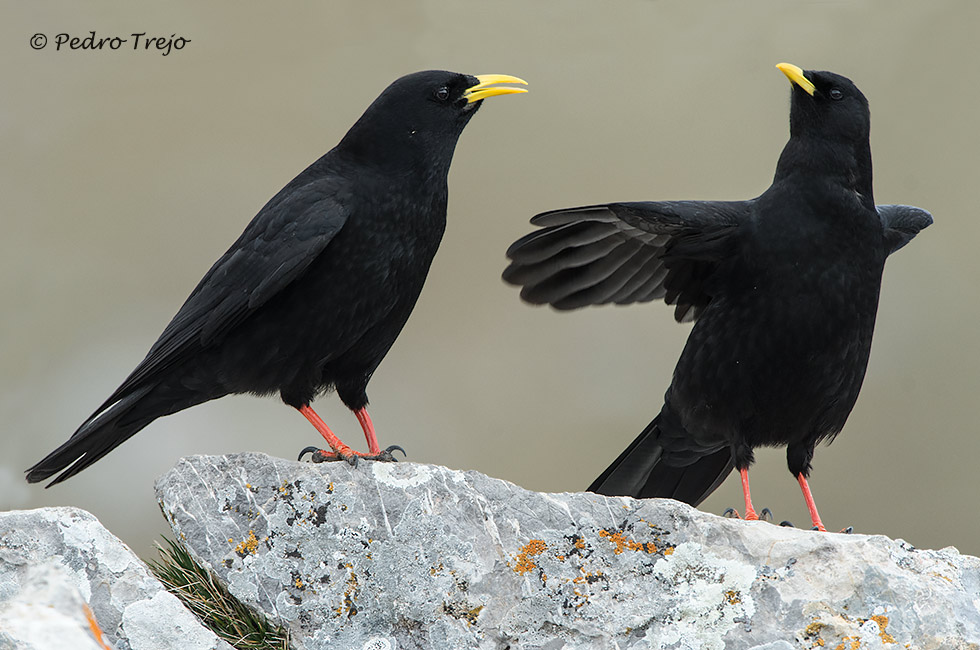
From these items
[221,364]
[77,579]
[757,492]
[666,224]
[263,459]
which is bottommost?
[757,492]

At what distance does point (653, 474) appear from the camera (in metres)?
7.11

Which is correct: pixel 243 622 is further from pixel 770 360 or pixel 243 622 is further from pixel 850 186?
pixel 850 186

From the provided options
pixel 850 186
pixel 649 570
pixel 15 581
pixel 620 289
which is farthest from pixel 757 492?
pixel 15 581

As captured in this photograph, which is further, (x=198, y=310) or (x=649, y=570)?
(x=198, y=310)

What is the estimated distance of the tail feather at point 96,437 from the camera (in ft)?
20.7

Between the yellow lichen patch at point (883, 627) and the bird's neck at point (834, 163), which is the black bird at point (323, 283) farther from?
the yellow lichen patch at point (883, 627)

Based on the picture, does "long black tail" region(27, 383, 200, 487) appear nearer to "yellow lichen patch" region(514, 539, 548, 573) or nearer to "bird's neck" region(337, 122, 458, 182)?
"bird's neck" region(337, 122, 458, 182)

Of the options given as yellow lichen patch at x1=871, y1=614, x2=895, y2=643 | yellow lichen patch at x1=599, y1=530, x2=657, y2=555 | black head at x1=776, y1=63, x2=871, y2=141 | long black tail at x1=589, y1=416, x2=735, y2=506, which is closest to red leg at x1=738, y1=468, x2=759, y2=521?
long black tail at x1=589, y1=416, x2=735, y2=506

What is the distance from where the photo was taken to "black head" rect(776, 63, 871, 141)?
6312 mm

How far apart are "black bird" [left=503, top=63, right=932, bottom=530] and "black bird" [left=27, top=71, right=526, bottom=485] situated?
95 centimetres

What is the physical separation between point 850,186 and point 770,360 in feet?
3.63

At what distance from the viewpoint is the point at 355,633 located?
4758mm

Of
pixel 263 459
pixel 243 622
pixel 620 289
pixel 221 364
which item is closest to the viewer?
pixel 243 622

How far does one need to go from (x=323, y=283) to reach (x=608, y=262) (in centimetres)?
206
